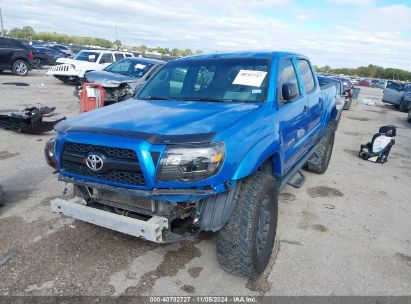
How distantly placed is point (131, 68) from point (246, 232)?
1041cm

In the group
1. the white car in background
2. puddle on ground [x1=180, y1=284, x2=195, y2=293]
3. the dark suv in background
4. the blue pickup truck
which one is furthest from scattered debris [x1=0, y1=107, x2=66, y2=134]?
the dark suv in background

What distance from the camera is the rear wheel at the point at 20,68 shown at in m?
17.9

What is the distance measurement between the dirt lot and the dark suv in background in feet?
47.1

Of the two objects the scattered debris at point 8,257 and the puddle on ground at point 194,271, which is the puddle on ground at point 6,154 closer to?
the scattered debris at point 8,257

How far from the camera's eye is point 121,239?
3561mm

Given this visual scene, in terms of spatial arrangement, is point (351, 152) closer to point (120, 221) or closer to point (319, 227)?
point (319, 227)

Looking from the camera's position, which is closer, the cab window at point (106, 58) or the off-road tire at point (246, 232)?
the off-road tire at point (246, 232)

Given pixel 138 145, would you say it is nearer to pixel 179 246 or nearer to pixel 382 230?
pixel 179 246

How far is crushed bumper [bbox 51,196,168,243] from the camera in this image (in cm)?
259

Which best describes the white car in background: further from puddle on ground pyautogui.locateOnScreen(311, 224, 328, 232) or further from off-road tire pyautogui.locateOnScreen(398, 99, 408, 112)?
off-road tire pyautogui.locateOnScreen(398, 99, 408, 112)

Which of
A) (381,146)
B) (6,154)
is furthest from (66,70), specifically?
(381,146)

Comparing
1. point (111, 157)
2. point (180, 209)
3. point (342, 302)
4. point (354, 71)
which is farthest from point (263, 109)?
point (354, 71)

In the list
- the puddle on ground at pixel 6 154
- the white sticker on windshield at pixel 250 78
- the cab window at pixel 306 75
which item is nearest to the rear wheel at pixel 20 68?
the puddle on ground at pixel 6 154

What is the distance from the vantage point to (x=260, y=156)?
2900mm
